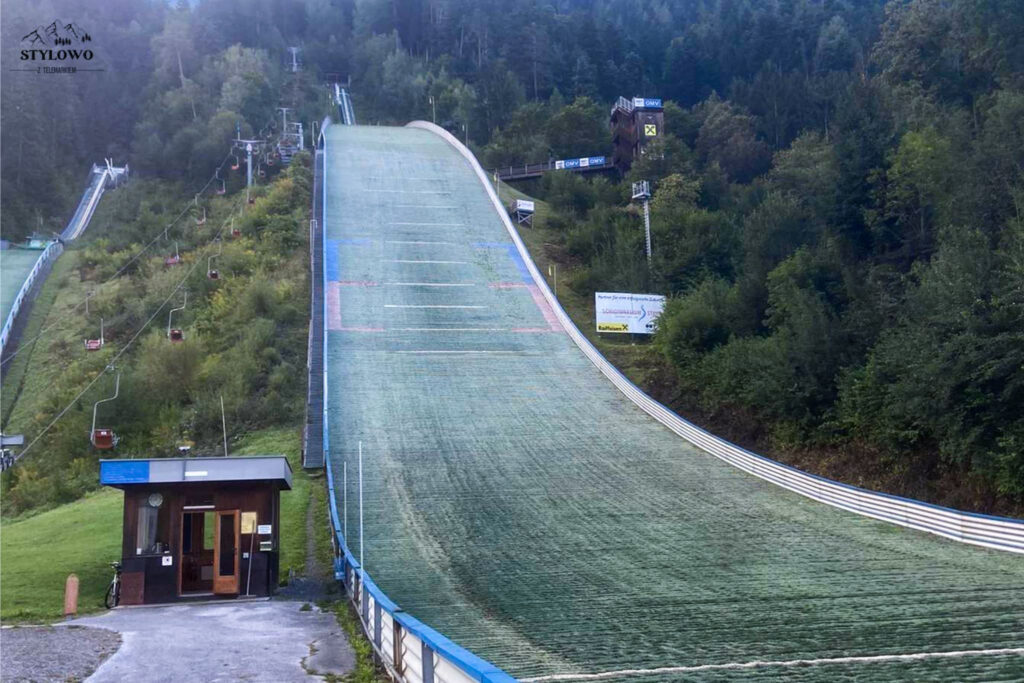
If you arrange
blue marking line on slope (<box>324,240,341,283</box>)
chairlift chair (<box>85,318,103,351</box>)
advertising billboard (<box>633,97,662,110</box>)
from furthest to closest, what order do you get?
advertising billboard (<box>633,97,662,110</box>) < blue marking line on slope (<box>324,240,341,283</box>) < chairlift chair (<box>85,318,103,351</box>)

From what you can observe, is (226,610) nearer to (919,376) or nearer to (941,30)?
(919,376)

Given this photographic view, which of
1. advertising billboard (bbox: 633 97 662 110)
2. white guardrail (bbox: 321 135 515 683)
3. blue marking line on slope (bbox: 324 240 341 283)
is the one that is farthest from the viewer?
advertising billboard (bbox: 633 97 662 110)

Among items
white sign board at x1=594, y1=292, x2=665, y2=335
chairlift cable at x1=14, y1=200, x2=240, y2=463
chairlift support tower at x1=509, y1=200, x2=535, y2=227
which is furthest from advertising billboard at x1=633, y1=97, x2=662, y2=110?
white sign board at x1=594, y1=292, x2=665, y2=335

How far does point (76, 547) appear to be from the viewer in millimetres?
15984

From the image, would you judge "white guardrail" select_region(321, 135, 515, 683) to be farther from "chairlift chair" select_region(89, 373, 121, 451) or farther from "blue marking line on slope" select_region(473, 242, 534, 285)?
"blue marking line on slope" select_region(473, 242, 534, 285)

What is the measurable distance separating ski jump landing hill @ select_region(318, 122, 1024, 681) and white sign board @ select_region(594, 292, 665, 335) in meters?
1.15

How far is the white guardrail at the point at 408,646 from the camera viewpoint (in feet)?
17.9

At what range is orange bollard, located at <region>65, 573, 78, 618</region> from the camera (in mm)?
12406


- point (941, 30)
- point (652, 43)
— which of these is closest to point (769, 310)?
point (941, 30)

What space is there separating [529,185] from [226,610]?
39187 mm

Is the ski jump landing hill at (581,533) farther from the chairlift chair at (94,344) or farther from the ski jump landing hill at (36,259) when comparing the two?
the ski jump landing hill at (36,259)

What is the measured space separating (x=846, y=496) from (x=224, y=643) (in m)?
10.2

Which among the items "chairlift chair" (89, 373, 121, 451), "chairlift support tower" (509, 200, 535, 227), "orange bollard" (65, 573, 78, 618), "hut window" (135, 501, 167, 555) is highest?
"chairlift support tower" (509, 200, 535, 227)

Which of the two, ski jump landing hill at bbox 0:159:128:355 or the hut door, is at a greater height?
ski jump landing hill at bbox 0:159:128:355
